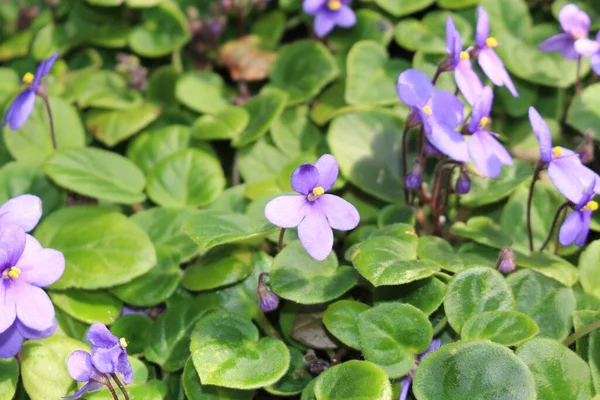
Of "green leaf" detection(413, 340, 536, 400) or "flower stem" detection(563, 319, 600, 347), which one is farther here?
"flower stem" detection(563, 319, 600, 347)

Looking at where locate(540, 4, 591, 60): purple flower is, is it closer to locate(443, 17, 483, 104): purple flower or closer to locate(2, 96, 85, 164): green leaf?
locate(443, 17, 483, 104): purple flower

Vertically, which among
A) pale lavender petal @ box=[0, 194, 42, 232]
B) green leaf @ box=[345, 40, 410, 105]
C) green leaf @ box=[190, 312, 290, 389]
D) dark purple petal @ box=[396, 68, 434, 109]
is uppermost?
dark purple petal @ box=[396, 68, 434, 109]

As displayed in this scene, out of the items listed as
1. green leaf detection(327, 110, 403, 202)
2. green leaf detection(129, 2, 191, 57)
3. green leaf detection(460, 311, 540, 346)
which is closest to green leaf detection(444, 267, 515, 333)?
green leaf detection(460, 311, 540, 346)

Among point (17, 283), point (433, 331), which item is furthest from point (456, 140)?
point (17, 283)

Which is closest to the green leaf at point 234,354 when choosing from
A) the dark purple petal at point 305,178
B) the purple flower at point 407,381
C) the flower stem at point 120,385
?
the flower stem at point 120,385

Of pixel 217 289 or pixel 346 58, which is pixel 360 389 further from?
pixel 346 58
